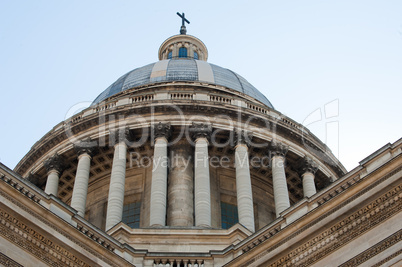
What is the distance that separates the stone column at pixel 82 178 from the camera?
40.2 metres

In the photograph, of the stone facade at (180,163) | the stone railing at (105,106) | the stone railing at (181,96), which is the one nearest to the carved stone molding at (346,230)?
the stone facade at (180,163)

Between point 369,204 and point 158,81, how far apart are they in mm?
30620

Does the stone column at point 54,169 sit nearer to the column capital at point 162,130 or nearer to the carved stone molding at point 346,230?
the column capital at point 162,130

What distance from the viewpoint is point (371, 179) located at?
19.6 m

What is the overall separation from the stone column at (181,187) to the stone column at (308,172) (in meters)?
7.21

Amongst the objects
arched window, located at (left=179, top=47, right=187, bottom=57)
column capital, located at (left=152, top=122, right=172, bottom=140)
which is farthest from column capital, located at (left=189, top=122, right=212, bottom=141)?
arched window, located at (left=179, top=47, right=187, bottom=57)

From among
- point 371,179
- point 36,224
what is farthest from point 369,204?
point 36,224

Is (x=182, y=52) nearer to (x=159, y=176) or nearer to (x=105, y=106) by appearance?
(x=105, y=106)

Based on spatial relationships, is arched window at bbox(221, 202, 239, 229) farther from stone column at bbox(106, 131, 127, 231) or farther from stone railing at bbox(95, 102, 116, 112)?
stone railing at bbox(95, 102, 116, 112)

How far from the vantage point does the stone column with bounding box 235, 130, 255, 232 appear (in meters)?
38.0

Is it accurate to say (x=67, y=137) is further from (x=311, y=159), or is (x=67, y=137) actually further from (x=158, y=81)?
(x=311, y=159)

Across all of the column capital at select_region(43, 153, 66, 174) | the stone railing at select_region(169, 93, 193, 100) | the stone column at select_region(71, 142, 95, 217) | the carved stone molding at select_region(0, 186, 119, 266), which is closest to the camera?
the carved stone molding at select_region(0, 186, 119, 266)

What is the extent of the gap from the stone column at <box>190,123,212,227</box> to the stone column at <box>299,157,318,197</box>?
6.56 metres

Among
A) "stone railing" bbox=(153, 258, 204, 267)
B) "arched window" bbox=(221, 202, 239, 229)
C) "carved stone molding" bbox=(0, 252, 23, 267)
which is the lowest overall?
"carved stone molding" bbox=(0, 252, 23, 267)
